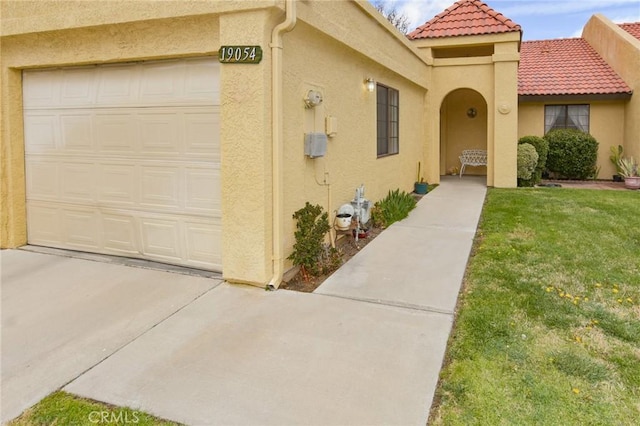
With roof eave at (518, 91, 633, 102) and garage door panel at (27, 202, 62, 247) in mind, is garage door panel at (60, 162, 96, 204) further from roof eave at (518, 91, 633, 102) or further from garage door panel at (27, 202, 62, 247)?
roof eave at (518, 91, 633, 102)

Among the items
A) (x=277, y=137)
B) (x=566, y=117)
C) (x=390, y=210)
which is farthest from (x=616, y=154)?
(x=277, y=137)

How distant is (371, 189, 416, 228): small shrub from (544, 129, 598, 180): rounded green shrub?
785 centimetres

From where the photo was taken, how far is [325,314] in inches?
183

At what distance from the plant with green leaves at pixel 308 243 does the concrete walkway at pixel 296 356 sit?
314mm

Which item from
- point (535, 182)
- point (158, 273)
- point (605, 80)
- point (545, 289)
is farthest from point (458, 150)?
point (158, 273)

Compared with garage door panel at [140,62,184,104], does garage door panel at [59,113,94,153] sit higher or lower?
lower

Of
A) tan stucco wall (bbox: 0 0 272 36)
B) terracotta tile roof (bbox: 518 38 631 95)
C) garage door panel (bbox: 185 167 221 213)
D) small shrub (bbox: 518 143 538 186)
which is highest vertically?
terracotta tile roof (bbox: 518 38 631 95)

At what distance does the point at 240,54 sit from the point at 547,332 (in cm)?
410

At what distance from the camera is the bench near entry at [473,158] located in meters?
15.8

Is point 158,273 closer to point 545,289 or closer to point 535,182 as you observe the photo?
point 545,289

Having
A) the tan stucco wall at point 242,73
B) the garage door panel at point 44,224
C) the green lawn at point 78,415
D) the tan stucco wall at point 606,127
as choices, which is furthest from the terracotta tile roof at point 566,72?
the green lawn at point 78,415

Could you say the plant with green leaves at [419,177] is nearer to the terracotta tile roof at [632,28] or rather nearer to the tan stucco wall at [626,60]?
the tan stucco wall at [626,60]

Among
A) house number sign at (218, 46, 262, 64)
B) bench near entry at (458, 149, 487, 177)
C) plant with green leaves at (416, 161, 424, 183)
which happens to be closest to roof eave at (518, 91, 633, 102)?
bench near entry at (458, 149, 487, 177)

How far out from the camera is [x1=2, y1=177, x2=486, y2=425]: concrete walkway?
312cm
